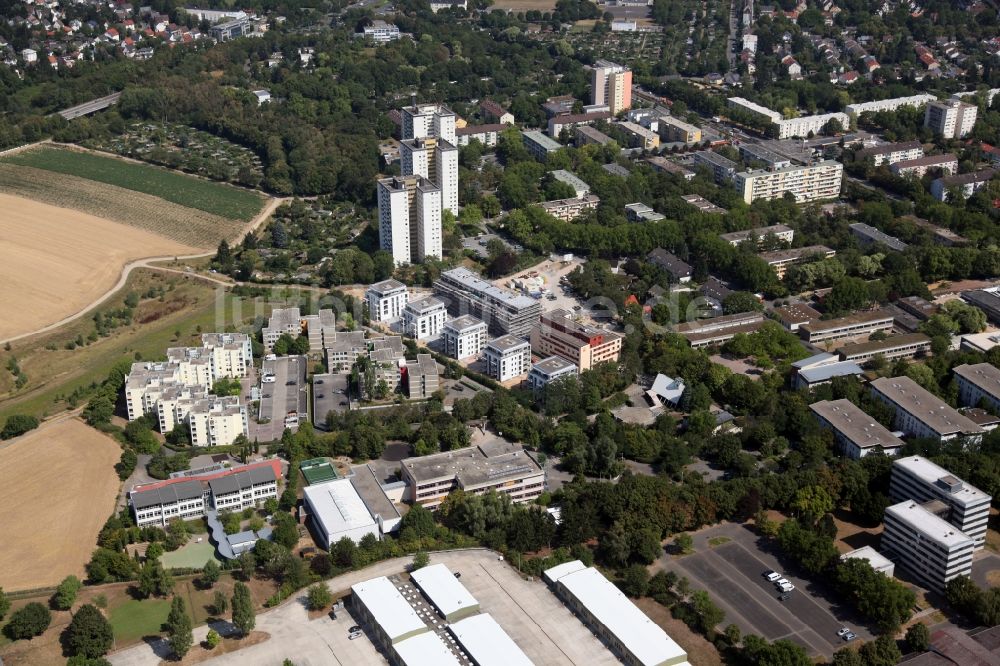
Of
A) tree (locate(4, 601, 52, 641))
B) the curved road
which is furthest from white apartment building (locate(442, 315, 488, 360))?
tree (locate(4, 601, 52, 641))

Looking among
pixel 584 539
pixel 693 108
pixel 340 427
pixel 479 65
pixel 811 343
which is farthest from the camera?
pixel 479 65

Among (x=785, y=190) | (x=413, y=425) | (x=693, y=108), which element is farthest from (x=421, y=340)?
(x=693, y=108)

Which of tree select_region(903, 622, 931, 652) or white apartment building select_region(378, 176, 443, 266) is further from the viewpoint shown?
white apartment building select_region(378, 176, 443, 266)

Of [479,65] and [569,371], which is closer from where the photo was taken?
[569,371]

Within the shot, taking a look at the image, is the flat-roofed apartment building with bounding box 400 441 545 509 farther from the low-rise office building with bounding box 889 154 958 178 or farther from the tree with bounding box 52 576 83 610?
the low-rise office building with bounding box 889 154 958 178

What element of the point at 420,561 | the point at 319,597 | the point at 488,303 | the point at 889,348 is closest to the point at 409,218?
the point at 488,303

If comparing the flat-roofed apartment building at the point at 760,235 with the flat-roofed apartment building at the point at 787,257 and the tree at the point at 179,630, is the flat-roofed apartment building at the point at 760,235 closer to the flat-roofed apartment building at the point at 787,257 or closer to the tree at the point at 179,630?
the flat-roofed apartment building at the point at 787,257

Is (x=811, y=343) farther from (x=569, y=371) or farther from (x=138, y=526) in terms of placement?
(x=138, y=526)
